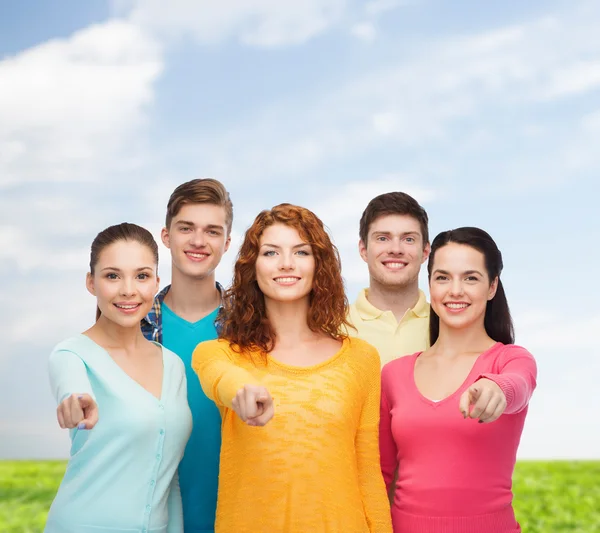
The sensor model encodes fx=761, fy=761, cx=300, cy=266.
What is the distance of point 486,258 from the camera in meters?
3.85

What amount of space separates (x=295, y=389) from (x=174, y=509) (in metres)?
0.91

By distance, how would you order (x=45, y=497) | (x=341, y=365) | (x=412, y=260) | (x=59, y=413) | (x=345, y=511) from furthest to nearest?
1. (x=45, y=497)
2. (x=412, y=260)
3. (x=341, y=365)
4. (x=345, y=511)
5. (x=59, y=413)

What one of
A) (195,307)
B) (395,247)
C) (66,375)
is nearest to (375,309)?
(395,247)

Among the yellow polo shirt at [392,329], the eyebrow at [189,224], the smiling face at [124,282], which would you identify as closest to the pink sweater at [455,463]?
the yellow polo shirt at [392,329]

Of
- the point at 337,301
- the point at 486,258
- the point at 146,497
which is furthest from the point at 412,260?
the point at 146,497

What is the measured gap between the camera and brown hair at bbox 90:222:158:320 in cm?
378

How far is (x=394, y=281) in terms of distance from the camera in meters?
4.49

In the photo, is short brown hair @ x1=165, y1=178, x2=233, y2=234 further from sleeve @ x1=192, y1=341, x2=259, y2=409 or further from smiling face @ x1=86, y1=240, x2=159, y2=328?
sleeve @ x1=192, y1=341, x2=259, y2=409

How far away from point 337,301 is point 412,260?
1032 mm

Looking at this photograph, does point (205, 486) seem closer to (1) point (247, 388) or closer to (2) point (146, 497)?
(2) point (146, 497)

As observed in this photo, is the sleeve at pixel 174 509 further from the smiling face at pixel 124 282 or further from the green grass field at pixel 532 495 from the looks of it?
the green grass field at pixel 532 495

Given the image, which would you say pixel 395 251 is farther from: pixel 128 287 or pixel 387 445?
pixel 128 287

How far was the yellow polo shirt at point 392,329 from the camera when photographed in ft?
14.3

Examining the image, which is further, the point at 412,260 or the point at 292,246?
the point at 412,260
